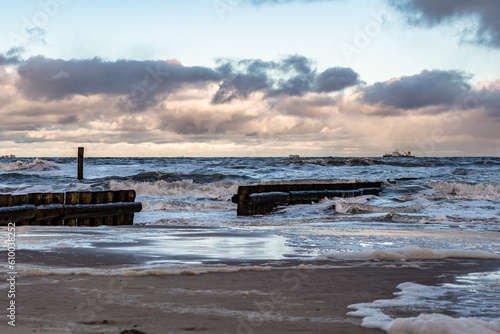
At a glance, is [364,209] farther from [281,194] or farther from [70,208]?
[70,208]

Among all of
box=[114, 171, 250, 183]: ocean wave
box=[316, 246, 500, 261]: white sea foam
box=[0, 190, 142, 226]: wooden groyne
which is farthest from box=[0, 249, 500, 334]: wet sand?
box=[114, 171, 250, 183]: ocean wave

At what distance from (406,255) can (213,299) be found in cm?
298

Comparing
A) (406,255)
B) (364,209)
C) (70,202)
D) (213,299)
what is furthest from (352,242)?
(364,209)

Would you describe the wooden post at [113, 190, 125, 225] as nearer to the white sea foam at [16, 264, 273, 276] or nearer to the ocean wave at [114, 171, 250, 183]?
the white sea foam at [16, 264, 273, 276]

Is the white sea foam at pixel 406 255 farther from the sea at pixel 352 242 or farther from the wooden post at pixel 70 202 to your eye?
the wooden post at pixel 70 202

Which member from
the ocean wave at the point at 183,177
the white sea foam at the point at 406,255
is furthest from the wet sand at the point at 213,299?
the ocean wave at the point at 183,177

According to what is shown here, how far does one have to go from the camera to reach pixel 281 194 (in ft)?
53.3

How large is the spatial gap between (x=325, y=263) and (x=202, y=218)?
827cm

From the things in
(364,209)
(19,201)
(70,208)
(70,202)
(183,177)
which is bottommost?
(183,177)

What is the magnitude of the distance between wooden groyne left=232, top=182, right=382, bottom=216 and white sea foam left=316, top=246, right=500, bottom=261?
877cm

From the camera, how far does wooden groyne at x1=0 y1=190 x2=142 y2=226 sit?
9898 millimetres

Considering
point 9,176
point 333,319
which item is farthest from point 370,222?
point 9,176

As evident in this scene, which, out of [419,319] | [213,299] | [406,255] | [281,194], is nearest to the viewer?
[419,319]

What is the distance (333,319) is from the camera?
3238 millimetres
